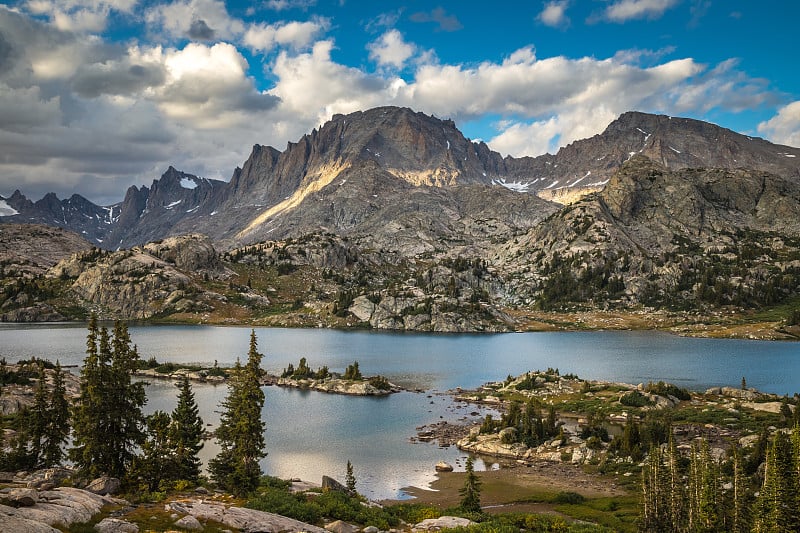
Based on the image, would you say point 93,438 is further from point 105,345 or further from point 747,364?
point 747,364

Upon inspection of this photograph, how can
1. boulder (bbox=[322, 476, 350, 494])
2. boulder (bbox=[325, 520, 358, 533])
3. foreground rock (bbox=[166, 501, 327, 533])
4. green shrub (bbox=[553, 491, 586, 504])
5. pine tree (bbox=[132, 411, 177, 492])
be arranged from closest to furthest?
foreground rock (bbox=[166, 501, 327, 533]) < boulder (bbox=[325, 520, 358, 533]) < pine tree (bbox=[132, 411, 177, 492]) < boulder (bbox=[322, 476, 350, 494]) < green shrub (bbox=[553, 491, 586, 504])

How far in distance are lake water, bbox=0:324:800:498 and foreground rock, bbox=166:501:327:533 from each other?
31.5 meters

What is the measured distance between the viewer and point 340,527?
33344mm

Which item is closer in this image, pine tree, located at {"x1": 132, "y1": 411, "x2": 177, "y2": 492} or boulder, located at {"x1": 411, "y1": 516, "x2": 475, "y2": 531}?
boulder, located at {"x1": 411, "y1": 516, "x2": 475, "y2": 531}

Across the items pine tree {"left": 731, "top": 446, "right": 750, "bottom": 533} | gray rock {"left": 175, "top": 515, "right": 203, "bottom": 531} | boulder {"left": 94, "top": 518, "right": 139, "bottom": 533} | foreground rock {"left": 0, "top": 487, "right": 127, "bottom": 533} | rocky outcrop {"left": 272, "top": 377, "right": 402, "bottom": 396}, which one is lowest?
rocky outcrop {"left": 272, "top": 377, "right": 402, "bottom": 396}

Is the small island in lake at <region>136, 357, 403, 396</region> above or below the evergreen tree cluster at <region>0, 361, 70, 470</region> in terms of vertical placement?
below

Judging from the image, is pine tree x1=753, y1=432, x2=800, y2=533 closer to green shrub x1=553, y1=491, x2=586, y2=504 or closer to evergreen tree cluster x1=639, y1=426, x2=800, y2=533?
evergreen tree cluster x1=639, y1=426, x2=800, y2=533

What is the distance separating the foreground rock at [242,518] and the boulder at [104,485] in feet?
24.3

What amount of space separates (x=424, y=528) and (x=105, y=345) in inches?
1091

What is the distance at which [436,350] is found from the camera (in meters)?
187

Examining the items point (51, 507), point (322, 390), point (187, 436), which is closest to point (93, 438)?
point (187, 436)

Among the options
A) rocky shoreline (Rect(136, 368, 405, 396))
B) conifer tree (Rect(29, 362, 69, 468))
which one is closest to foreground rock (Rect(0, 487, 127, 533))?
conifer tree (Rect(29, 362, 69, 468))

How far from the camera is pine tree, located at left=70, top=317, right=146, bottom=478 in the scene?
1547 inches

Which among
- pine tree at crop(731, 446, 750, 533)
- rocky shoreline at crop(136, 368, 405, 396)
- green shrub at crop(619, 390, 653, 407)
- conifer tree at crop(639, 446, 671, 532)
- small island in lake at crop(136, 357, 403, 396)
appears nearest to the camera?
pine tree at crop(731, 446, 750, 533)
